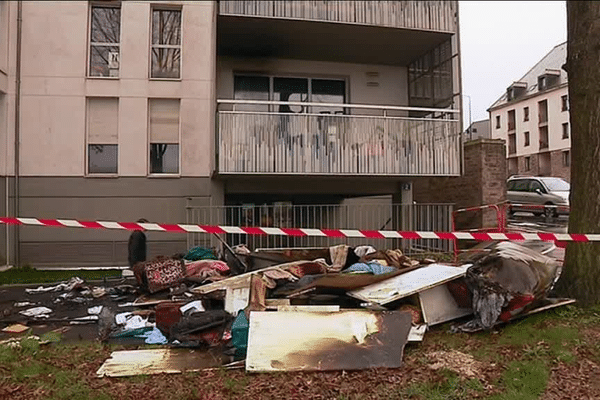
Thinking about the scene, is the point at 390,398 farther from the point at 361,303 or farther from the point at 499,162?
the point at 499,162

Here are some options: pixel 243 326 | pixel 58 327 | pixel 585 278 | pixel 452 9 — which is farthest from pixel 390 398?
pixel 452 9

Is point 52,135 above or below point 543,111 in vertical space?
below

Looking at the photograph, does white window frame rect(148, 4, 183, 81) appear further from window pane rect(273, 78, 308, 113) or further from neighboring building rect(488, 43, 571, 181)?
neighboring building rect(488, 43, 571, 181)

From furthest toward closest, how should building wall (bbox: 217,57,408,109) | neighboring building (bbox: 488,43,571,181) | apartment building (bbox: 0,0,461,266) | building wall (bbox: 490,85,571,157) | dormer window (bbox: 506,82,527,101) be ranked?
dormer window (bbox: 506,82,527,101)
building wall (bbox: 490,85,571,157)
neighboring building (bbox: 488,43,571,181)
building wall (bbox: 217,57,408,109)
apartment building (bbox: 0,0,461,266)

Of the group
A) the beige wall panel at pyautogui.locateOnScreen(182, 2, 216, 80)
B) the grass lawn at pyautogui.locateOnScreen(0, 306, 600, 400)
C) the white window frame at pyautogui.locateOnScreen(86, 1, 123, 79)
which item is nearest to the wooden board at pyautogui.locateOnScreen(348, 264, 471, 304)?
the grass lawn at pyautogui.locateOnScreen(0, 306, 600, 400)

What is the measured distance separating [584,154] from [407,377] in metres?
3.37

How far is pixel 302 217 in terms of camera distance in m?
12.4

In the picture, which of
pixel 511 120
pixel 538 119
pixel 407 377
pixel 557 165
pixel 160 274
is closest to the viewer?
pixel 407 377

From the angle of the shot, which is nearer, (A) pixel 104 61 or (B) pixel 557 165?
(A) pixel 104 61

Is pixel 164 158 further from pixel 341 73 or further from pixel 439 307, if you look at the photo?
pixel 439 307

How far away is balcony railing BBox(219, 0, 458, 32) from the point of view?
35.8ft

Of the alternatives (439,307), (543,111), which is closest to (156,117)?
(439,307)

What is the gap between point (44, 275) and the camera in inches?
411

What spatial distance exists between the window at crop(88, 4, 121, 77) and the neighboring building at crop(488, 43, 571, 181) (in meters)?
39.8
